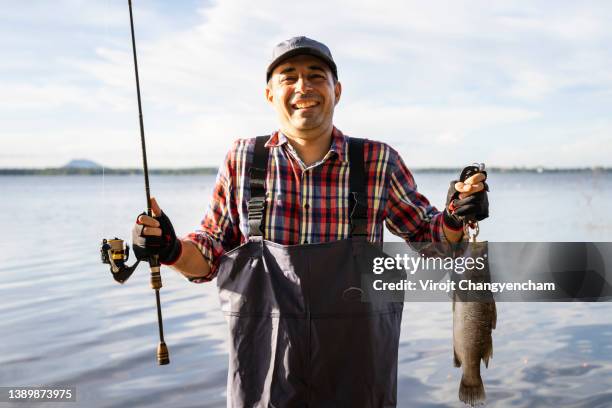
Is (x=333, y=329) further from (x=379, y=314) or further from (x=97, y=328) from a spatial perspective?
(x=97, y=328)

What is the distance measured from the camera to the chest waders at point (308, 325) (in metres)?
3.07

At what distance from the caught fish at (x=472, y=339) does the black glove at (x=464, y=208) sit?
770 millimetres

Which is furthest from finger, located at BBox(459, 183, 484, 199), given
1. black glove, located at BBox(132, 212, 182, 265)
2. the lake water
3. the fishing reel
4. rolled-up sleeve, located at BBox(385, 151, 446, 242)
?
the lake water

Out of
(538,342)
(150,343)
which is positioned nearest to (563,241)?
(538,342)

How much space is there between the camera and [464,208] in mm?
3189

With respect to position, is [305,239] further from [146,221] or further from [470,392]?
[470,392]

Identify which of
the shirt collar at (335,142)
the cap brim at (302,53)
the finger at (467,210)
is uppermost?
the cap brim at (302,53)

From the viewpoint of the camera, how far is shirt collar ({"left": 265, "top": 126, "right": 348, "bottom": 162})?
3316mm

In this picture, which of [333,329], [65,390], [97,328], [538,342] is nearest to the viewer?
[333,329]

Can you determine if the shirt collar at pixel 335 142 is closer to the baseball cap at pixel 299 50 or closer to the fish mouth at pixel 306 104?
the fish mouth at pixel 306 104

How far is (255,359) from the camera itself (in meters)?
3.18

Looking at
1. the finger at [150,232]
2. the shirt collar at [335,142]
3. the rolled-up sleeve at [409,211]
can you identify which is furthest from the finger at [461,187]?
the finger at [150,232]

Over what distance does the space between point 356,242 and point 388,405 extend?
84 centimetres

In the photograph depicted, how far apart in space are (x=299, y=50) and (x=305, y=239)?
100cm
